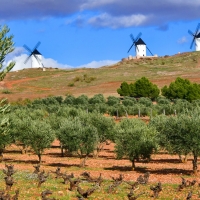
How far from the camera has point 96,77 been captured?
163 metres

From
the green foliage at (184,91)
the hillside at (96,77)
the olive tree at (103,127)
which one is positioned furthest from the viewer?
the hillside at (96,77)

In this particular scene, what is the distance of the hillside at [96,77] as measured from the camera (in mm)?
139375

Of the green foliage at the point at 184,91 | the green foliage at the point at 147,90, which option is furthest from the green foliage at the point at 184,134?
the green foliage at the point at 147,90

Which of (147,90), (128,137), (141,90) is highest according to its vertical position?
(141,90)

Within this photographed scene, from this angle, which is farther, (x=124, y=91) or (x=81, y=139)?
(x=124, y=91)

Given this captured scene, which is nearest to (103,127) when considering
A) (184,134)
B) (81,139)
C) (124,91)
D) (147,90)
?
(81,139)

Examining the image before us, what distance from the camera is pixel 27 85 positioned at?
529ft

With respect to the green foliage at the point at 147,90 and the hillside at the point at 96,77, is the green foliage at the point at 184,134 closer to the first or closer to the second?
the green foliage at the point at 147,90

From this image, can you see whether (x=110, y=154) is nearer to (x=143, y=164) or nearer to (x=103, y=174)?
(x=143, y=164)

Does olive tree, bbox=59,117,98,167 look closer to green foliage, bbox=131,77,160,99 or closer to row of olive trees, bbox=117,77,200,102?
row of olive trees, bbox=117,77,200,102

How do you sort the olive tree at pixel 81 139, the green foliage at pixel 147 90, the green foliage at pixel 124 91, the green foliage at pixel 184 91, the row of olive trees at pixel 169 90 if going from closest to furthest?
the olive tree at pixel 81 139 → the green foliage at pixel 184 91 → the row of olive trees at pixel 169 90 → the green foliage at pixel 147 90 → the green foliage at pixel 124 91

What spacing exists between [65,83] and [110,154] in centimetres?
10127

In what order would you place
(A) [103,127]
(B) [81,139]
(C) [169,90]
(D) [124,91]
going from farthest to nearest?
1. (D) [124,91]
2. (C) [169,90]
3. (A) [103,127]
4. (B) [81,139]

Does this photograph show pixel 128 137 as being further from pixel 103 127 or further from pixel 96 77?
pixel 96 77
